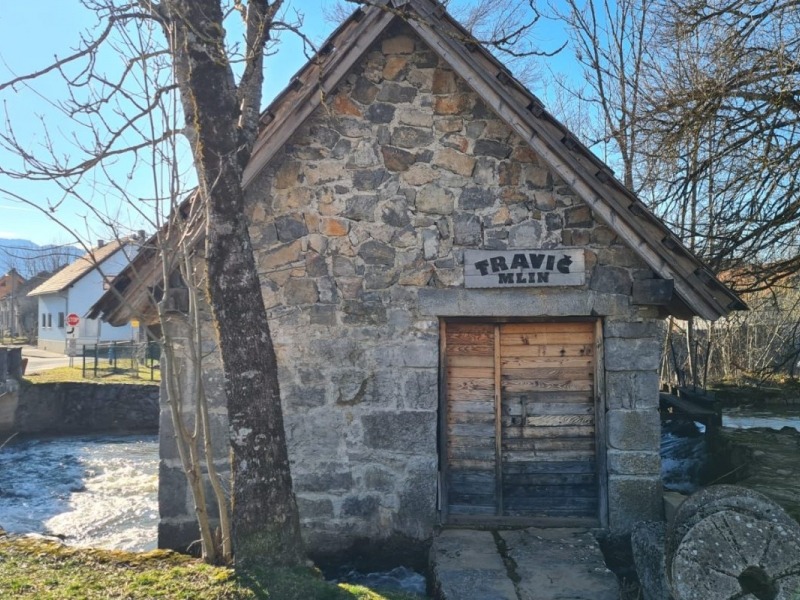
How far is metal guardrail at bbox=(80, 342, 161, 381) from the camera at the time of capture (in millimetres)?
19516

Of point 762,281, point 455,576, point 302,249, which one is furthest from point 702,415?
point 302,249

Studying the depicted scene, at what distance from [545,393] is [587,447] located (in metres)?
0.62

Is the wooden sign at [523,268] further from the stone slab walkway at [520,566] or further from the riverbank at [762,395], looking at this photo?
the riverbank at [762,395]

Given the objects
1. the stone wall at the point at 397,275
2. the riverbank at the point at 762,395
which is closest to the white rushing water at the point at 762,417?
the riverbank at the point at 762,395

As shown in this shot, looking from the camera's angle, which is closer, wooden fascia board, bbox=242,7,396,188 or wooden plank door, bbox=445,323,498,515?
wooden fascia board, bbox=242,7,396,188

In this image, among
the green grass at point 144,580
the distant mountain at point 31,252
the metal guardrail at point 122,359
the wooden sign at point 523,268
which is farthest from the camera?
the metal guardrail at point 122,359

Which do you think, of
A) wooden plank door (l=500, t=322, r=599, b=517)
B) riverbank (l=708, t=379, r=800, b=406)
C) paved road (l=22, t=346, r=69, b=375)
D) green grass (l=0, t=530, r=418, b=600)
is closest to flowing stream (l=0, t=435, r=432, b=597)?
wooden plank door (l=500, t=322, r=599, b=517)

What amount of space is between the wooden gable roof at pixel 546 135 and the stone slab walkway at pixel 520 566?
2229 millimetres

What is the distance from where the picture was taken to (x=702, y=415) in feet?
29.2

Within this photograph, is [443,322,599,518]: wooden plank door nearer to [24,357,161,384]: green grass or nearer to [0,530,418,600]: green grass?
[0,530,418,600]: green grass

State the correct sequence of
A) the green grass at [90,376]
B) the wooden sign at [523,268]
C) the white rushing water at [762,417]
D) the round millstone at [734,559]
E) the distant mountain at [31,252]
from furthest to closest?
the green grass at [90,376]
the white rushing water at [762,417]
the wooden sign at [523,268]
the distant mountain at [31,252]
the round millstone at [734,559]

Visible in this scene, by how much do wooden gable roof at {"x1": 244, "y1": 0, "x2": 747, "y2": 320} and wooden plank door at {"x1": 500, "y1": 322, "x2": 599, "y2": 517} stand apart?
982mm

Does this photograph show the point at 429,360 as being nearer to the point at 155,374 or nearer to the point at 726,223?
the point at 726,223

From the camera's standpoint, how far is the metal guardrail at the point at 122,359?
64.0 feet
